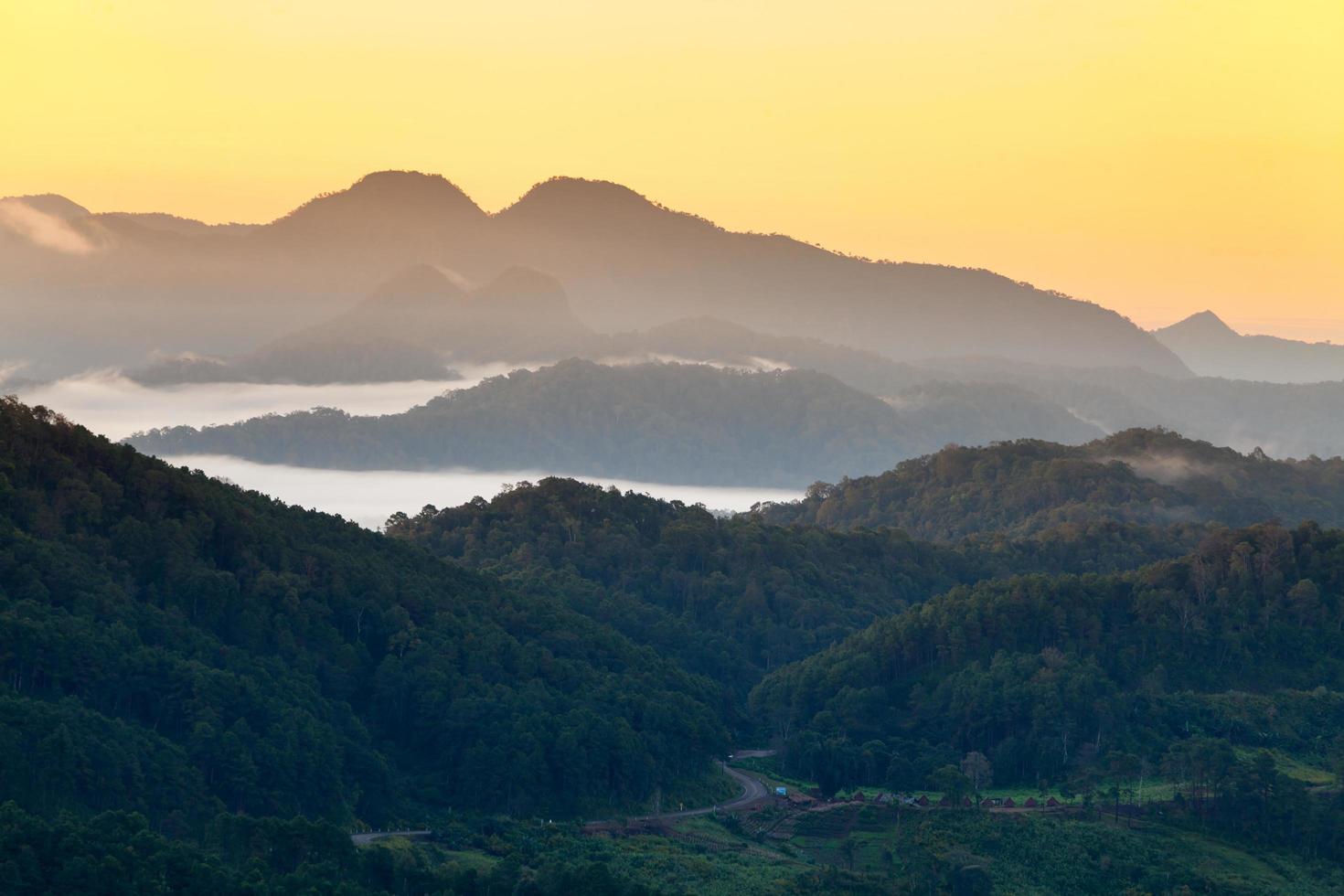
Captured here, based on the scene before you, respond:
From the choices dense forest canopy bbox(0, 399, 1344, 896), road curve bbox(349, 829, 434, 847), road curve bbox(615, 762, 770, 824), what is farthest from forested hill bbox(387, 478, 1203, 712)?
road curve bbox(349, 829, 434, 847)

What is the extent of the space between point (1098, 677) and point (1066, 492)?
74.0m

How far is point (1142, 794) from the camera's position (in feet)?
237

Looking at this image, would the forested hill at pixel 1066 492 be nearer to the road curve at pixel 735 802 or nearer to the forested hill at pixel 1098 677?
the forested hill at pixel 1098 677

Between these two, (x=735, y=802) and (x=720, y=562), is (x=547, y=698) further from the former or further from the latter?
(x=720, y=562)

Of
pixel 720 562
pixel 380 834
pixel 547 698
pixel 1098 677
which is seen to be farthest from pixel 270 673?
pixel 720 562

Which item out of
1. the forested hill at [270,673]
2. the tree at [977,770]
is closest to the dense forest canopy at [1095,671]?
the tree at [977,770]

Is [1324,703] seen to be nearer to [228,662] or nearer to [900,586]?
[900,586]

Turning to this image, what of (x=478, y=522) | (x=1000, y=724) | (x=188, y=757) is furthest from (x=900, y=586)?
(x=188, y=757)

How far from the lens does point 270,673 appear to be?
2771 inches

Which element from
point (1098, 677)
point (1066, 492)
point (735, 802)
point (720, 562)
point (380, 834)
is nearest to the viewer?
point (380, 834)

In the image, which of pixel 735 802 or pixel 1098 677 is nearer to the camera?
pixel 735 802

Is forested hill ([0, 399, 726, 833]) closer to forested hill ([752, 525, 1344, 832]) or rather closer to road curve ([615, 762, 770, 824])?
road curve ([615, 762, 770, 824])

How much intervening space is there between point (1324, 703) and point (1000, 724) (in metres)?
14.5

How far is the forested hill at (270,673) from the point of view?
61156 mm
